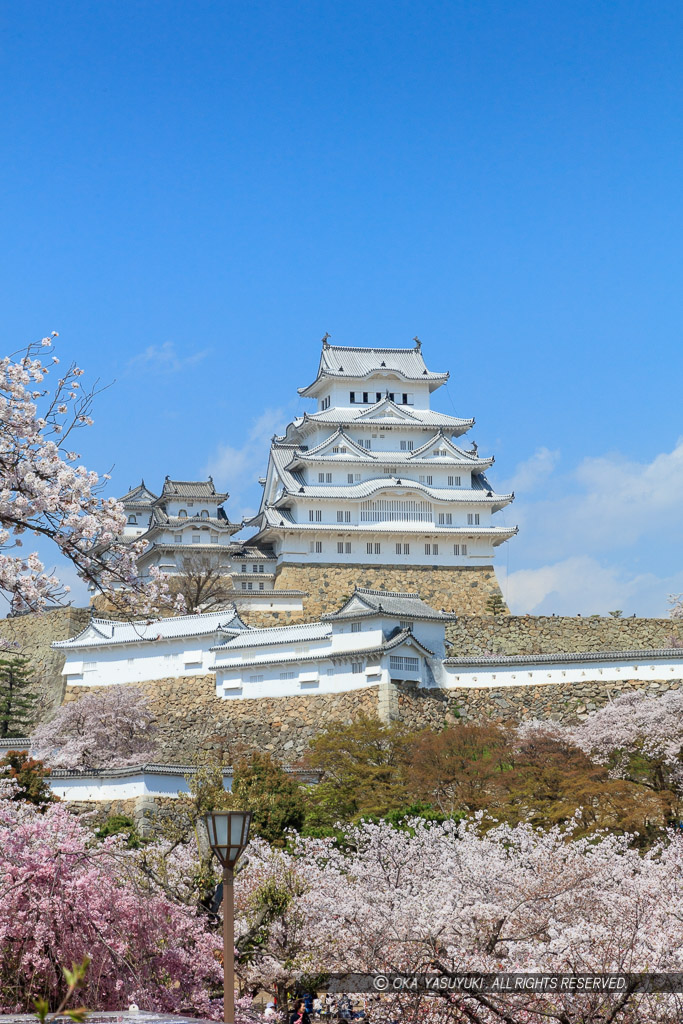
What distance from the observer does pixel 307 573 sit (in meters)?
40.9

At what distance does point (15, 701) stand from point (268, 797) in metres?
15.0

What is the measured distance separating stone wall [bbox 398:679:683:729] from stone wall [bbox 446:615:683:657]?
4285 mm

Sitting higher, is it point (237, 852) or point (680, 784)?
point (680, 784)

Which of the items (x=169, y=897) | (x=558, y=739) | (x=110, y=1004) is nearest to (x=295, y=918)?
(x=169, y=897)

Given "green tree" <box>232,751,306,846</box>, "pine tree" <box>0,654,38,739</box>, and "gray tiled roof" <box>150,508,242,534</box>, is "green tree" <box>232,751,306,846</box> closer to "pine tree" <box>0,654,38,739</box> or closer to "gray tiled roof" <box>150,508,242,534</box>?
"pine tree" <box>0,654,38,739</box>

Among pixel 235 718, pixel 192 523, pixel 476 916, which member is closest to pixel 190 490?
pixel 192 523

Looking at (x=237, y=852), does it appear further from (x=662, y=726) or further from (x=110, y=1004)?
(x=662, y=726)

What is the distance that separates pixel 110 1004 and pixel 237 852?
177cm

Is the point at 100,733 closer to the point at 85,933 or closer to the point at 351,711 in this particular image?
the point at 351,711

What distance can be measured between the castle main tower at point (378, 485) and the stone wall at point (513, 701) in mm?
10920

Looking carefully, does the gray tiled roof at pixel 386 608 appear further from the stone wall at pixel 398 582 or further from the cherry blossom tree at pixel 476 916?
the cherry blossom tree at pixel 476 916

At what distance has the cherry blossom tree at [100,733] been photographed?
29734 millimetres

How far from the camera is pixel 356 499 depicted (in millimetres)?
41625

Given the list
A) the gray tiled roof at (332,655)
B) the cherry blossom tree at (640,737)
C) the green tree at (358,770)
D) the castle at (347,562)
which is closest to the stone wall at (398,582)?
the castle at (347,562)
